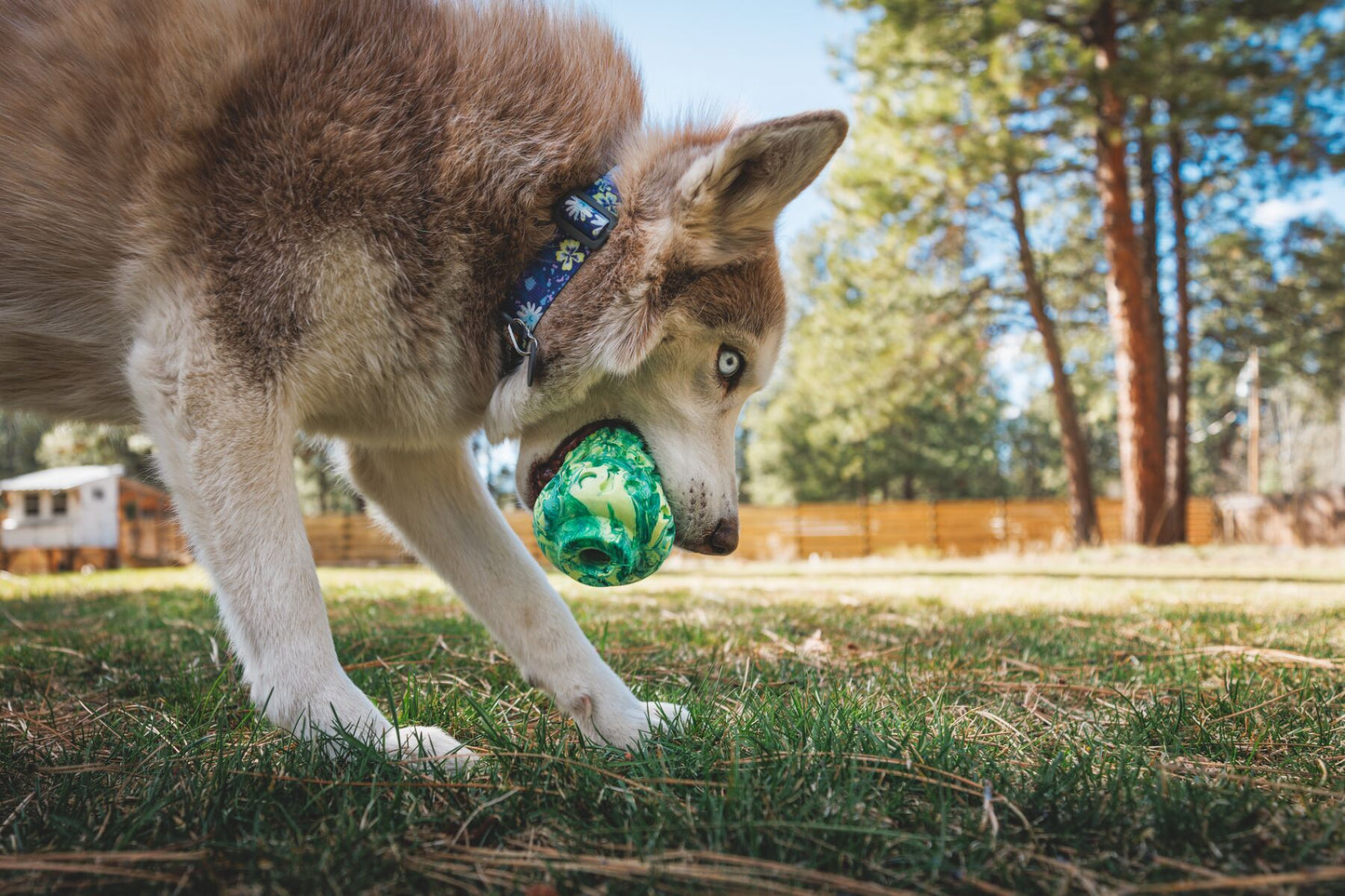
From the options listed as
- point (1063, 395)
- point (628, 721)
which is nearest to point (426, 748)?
point (628, 721)

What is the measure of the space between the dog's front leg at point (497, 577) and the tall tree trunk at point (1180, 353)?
14.8 meters

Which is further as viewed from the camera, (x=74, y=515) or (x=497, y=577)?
(x=74, y=515)

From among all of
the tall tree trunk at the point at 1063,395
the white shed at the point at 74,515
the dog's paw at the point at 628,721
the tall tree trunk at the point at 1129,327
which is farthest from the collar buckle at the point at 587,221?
the white shed at the point at 74,515

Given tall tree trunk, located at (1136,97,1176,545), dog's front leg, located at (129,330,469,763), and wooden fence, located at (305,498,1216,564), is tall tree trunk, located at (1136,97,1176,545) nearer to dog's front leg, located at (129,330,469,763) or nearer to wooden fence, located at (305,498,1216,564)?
wooden fence, located at (305,498,1216,564)

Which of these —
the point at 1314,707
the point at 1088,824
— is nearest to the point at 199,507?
the point at 1088,824

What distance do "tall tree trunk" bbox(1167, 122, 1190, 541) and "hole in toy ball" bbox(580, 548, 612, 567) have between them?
1493 centimetres

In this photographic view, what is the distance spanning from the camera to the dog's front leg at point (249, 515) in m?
1.74

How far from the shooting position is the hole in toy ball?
2.00 meters

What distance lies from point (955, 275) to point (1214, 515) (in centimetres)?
1265

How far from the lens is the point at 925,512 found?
27.0 m

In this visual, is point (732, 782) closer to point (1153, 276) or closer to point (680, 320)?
point (680, 320)

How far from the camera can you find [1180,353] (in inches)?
585

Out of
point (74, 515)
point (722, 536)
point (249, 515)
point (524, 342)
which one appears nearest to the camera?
point (249, 515)

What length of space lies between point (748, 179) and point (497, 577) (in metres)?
1.29
